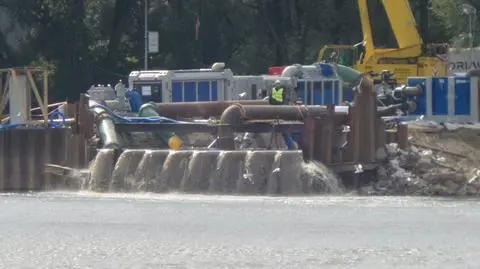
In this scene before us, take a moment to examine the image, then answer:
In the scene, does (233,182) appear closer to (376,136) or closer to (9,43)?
(376,136)

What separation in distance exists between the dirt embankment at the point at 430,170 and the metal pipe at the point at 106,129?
6396 millimetres

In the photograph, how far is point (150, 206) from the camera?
23391mm

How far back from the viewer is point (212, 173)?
26.7 meters

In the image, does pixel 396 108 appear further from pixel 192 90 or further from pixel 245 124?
pixel 192 90

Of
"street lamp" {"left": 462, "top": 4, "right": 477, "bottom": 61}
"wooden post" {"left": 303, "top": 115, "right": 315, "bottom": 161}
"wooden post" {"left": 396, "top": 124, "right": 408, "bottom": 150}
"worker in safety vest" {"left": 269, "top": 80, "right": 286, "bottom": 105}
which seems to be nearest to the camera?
"wooden post" {"left": 303, "top": 115, "right": 315, "bottom": 161}

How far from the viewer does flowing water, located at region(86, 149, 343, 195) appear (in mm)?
26281

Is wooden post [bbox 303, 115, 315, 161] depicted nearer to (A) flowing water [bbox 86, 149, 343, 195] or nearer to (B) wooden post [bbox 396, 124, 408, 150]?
(A) flowing water [bbox 86, 149, 343, 195]

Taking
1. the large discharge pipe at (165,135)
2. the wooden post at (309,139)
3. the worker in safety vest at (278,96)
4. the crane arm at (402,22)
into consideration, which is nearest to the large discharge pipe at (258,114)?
the wooden post at (309,139)

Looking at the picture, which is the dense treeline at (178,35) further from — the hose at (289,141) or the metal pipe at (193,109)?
the hose at (289,141)

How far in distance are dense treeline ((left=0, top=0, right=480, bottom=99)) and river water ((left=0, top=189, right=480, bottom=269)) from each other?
34.9 metres

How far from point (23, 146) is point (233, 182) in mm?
6267

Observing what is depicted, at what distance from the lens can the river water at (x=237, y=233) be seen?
1512 centimetres

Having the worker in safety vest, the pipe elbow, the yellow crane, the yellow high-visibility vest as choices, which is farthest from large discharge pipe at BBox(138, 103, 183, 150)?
the yellow crane

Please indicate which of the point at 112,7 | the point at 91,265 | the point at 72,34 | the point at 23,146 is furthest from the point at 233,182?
the point at 112,7
